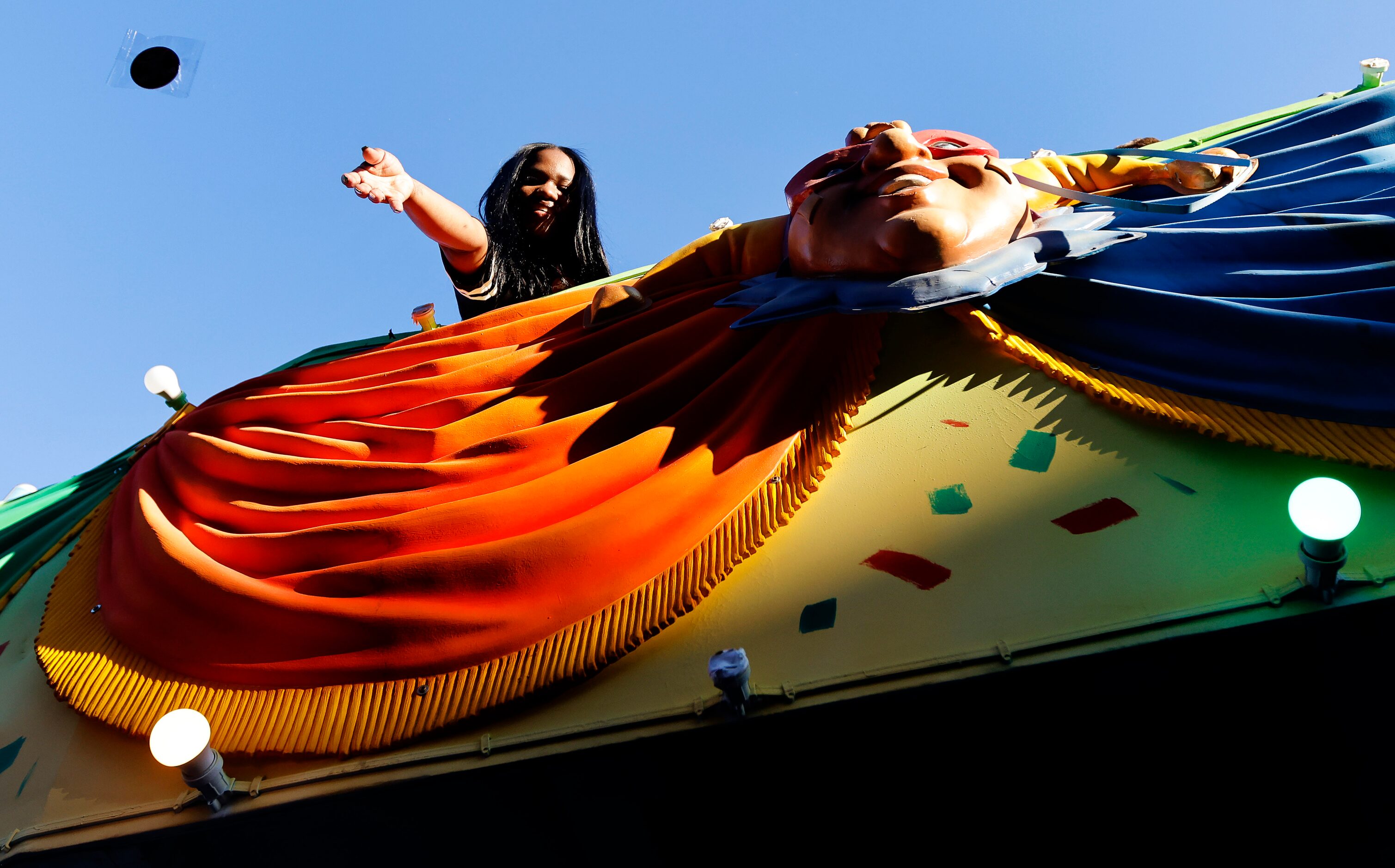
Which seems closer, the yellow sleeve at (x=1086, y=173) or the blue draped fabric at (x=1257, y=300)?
the blue draped fabric at (x=1257, y=300)

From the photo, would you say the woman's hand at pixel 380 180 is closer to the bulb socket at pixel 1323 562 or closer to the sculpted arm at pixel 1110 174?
the sculpted arm at pixel 1110 174

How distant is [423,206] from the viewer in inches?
137

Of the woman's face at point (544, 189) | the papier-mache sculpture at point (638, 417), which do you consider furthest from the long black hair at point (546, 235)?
the papier-mache sculpture at point (638, 417)

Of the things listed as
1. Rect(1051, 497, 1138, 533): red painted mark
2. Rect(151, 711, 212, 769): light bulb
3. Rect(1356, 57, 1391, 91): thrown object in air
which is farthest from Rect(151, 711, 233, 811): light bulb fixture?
Rect(1356, 57, 1391, 91): thrown object in air

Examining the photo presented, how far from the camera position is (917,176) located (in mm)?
2662

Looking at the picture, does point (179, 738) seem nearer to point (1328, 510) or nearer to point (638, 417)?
point (638, 417)

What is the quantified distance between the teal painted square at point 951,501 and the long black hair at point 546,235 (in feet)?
6.68

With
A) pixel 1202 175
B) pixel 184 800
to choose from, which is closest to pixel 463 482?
pixel 184 800

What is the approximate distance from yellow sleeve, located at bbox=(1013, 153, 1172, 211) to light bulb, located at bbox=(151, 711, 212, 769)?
7.79 feet

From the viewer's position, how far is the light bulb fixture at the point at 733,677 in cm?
186

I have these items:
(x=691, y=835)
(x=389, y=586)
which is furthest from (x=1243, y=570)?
(x=389, y=586)

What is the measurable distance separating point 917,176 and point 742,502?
0.99m

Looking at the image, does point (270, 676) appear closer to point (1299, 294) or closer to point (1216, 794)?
point (1216, 794)

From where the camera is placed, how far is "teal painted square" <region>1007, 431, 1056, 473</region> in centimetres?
225
